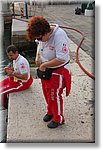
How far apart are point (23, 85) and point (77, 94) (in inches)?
28.5

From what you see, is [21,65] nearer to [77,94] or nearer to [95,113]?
[77,94]

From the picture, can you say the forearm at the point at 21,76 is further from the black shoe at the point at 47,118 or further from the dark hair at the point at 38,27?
the dark hair at the point at 38,27

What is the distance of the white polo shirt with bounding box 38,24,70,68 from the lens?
266 cm

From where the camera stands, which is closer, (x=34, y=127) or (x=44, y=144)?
(x=44, y=144)

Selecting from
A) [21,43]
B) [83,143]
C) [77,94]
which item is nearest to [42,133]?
[83,143]

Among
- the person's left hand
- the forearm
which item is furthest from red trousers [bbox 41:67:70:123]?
the forearm

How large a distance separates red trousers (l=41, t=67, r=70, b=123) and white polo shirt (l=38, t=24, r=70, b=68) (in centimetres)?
18

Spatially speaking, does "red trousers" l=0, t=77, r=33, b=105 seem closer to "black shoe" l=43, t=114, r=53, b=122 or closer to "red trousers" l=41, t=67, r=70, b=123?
"black shoe" l=43, t=114, r=53, b=122

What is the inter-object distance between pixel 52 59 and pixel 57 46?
15 cm

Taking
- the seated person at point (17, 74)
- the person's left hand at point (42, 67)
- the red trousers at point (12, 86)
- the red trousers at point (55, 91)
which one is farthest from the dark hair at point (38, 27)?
the red trousers at point (12, 86)

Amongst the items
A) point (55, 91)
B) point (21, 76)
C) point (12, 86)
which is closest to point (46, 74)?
point (55, 91)

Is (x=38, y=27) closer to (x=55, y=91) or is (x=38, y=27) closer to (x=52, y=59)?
(x=52, y=59)

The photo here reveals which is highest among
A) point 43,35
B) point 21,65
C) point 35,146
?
point 43,35

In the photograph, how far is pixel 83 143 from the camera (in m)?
2.94
